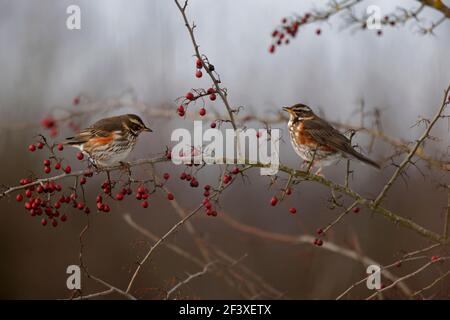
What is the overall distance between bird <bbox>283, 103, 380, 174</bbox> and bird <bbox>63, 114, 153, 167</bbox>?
4.14 ft

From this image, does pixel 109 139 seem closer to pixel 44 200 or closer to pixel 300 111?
pixel 44 200

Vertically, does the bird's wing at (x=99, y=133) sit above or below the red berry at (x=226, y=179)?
above

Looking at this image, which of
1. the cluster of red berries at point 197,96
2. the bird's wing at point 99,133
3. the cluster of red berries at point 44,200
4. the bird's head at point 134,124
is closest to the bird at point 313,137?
the bird's head at point 134,124

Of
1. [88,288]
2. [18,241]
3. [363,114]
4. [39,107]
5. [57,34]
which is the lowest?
[88,288]

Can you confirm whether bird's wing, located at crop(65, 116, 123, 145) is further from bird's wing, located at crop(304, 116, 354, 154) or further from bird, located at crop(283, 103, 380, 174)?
bird's wing, located at crop(304, 116, 354, 154)

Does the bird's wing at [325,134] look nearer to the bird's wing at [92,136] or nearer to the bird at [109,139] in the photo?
the bird at [109,139]

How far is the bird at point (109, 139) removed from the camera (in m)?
4.92

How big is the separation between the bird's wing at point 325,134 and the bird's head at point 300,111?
52 mm

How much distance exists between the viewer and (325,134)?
5148mm

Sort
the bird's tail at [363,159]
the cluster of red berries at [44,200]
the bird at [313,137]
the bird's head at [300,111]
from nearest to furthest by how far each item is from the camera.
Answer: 1. the cluster of red berries at [44,200]
2. the bird's tail at [363,159]
3. the bird at [313,137]
4. the bird's head at [300,111]

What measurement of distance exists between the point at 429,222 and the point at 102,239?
5936 mm

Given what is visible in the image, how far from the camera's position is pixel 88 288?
10227mm
